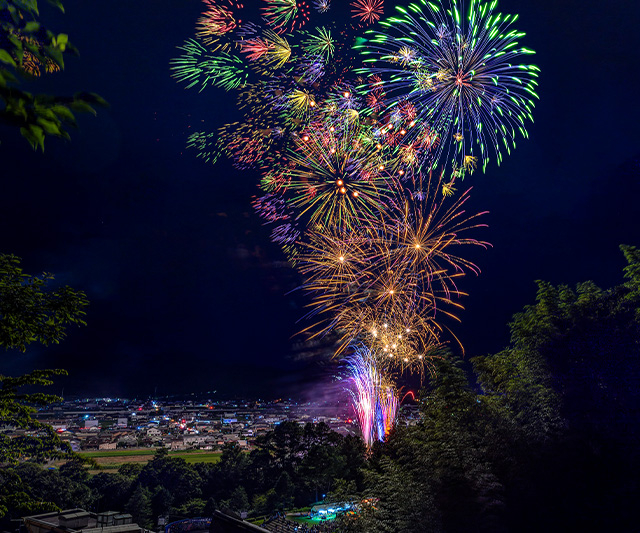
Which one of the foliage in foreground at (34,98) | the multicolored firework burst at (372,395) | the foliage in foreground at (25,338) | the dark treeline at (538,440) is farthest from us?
the multicolored firework burst at (372,395)

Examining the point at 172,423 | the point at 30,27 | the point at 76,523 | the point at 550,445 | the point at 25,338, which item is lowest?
the point at 172,423

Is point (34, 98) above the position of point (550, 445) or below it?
above

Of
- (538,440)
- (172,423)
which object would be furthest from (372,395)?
(172,423)

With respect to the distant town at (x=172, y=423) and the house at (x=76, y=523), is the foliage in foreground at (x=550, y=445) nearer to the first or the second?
the house at (x=76, y=523)

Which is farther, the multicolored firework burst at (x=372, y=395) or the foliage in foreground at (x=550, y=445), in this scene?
the multicolored firework burst at (x=372, y=395)

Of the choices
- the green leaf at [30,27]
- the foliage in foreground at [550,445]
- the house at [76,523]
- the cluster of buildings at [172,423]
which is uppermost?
the green leaf at [30,27]

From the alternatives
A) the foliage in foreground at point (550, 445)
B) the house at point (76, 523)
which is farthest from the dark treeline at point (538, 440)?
the house at point (76, 523)

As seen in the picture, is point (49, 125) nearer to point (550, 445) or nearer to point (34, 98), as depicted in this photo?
point (34, 98)

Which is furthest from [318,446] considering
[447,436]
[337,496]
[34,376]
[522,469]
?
[34,376]
